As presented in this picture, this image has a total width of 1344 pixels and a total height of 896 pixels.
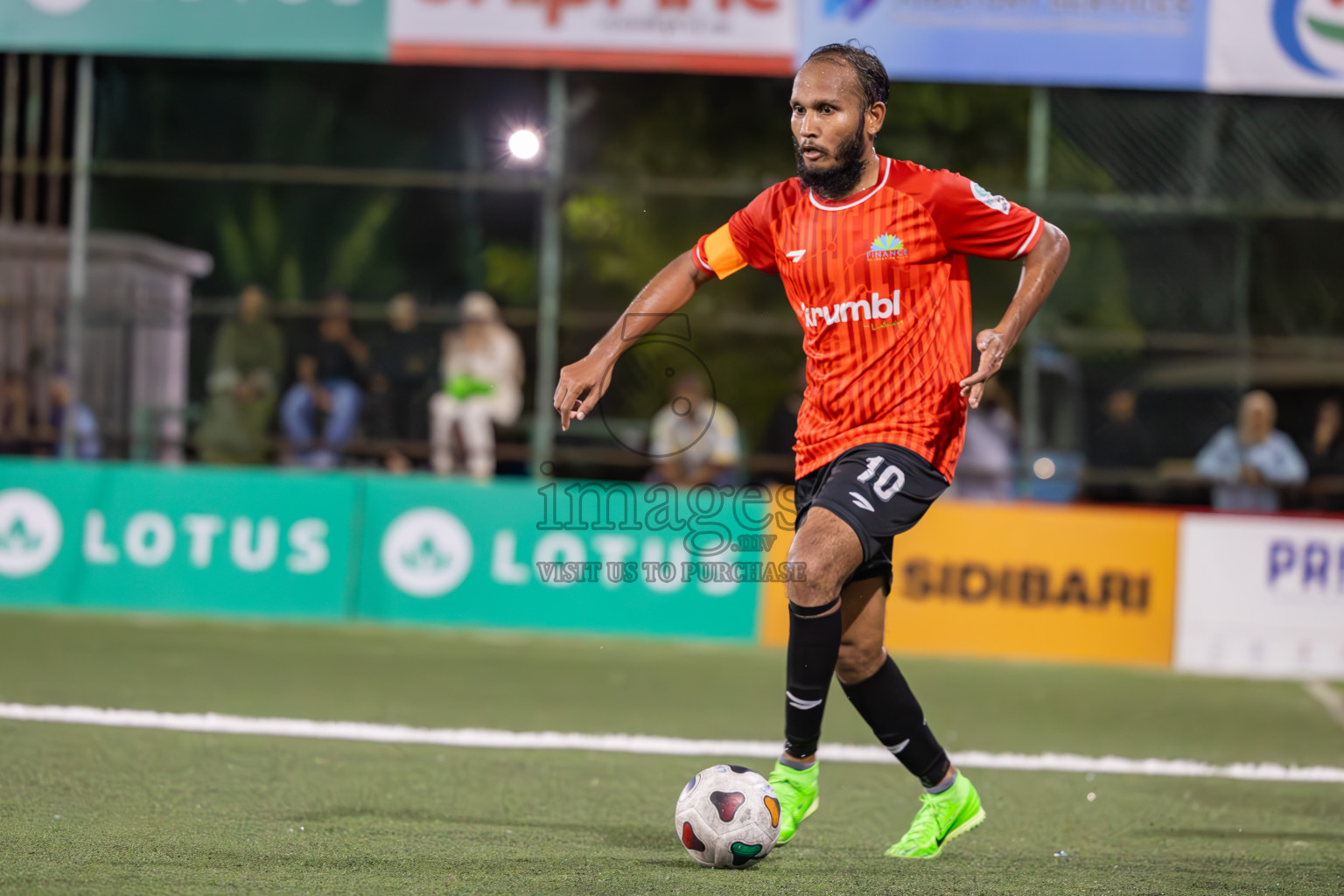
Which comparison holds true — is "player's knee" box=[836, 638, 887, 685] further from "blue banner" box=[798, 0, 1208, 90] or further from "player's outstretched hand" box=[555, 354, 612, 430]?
"blue banner" box=[798, 0, 1208, 90]

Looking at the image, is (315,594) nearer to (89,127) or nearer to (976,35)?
(89,127)

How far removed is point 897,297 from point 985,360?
484 mm

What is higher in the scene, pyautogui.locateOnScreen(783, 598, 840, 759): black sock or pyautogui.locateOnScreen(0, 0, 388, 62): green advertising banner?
pyautogui.locateOnScreen(0, 0, 388, 62): green advertising banner

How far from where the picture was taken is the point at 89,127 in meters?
13.4

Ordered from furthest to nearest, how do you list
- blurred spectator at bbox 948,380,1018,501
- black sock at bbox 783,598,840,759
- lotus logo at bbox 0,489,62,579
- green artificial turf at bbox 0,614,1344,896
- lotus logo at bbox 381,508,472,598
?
blurred spectator at bbox 948,380,1018,501 < lotus logo at bbox 0,489,62,579 < lotus logo at bbox 381,508,472,598 < black sock at bbox 783,598,840,759 < green artificial turf at bbox 0,614,1344,896

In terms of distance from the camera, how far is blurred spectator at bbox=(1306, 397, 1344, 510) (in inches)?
478

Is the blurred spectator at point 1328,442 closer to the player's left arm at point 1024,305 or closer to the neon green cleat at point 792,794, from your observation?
the player's left arm at point 1024,305

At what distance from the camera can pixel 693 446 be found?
1183 centimetres

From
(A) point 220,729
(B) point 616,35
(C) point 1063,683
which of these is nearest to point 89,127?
(B) point 616,35

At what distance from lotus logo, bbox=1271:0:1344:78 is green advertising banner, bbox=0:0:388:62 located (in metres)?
6.90

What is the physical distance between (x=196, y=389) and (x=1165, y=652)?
7514 mm

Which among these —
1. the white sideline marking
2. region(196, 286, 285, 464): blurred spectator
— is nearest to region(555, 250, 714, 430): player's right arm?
Result: the white sideline marking

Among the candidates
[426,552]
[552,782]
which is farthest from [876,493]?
[426,552]

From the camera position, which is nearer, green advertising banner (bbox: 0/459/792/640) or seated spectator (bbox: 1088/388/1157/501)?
green advertising banner (bbox: 0/459/792/640)
